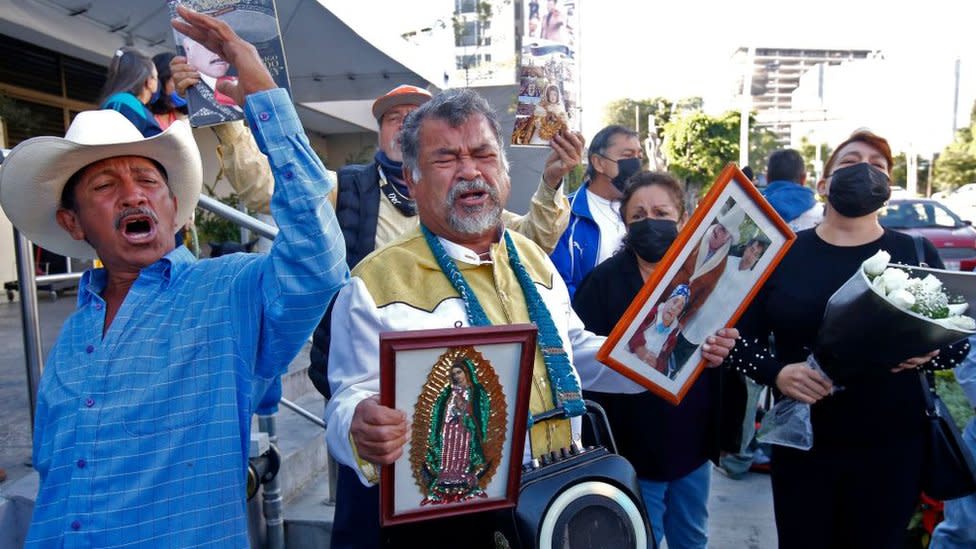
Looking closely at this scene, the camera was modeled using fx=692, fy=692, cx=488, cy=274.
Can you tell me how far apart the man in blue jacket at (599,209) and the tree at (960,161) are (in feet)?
144

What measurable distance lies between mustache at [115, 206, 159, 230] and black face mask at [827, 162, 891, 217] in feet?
7.44

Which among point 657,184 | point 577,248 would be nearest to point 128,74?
point 577,248

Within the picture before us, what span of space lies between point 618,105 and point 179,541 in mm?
55827

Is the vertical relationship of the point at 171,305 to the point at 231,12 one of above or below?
below

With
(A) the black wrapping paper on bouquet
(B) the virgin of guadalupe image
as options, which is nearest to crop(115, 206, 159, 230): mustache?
(B) the virgin of guadalupe image

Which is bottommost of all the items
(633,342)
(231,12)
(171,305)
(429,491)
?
(429,491)

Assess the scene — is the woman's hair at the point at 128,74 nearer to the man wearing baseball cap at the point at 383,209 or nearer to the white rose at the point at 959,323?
the man wearing baseball cap at the point at 383,209

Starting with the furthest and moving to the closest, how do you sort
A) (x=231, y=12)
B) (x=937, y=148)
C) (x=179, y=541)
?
(x=937, y=148) < (x=231, y=12) < (x=179, y=541)

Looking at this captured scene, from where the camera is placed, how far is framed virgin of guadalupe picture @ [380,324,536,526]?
4.64 ft

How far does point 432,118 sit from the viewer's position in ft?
6.05

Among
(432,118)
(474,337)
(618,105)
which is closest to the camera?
(474,337)

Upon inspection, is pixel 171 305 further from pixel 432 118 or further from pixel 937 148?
pixel 937 148

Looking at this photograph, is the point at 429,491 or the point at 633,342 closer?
the point at 429,491

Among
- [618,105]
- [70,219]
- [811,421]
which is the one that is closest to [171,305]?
[70,219]
